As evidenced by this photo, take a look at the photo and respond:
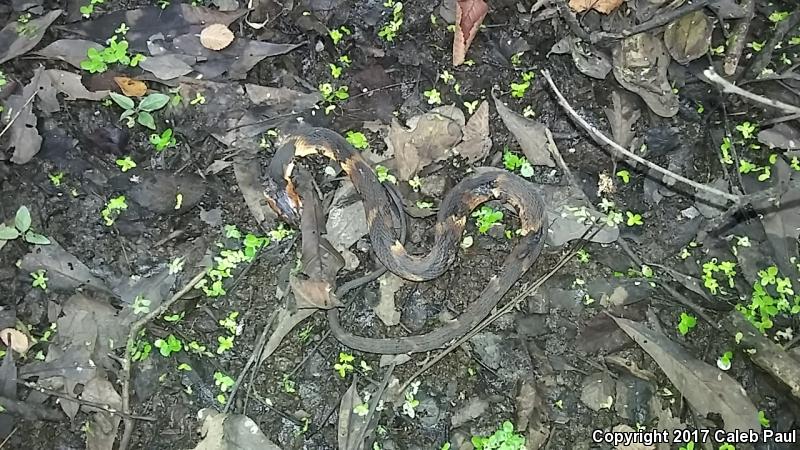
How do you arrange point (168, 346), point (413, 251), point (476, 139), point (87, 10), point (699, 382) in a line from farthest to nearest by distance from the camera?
1. point (87, 10)
2. point (476, 139)
3. point (413, 251)
4. point (168, 346)
5. point (699, 382)

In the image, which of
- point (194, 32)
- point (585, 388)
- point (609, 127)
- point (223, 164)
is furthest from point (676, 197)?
point (194, 32)

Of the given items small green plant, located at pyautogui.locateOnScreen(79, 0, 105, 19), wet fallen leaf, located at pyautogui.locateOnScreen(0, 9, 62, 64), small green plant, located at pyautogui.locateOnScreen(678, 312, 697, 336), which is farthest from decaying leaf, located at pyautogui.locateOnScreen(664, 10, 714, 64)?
wet fallen leaf, located at pyautogui.locateOnScreen(0, 9, 62, 64)

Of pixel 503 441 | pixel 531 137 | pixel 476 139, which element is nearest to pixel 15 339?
pixel 503 441

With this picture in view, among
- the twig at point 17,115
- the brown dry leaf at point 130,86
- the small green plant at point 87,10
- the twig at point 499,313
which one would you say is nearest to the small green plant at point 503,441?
the twig at point 499,313

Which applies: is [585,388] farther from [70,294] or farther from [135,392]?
[70,294]

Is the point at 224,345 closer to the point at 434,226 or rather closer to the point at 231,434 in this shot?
the point at 231,434

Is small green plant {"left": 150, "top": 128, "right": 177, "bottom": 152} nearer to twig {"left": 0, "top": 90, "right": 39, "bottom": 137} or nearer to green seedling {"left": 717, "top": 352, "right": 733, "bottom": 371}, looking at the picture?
twig {"left": 0, "top": 90, "right": 39, "bottom": 137}
